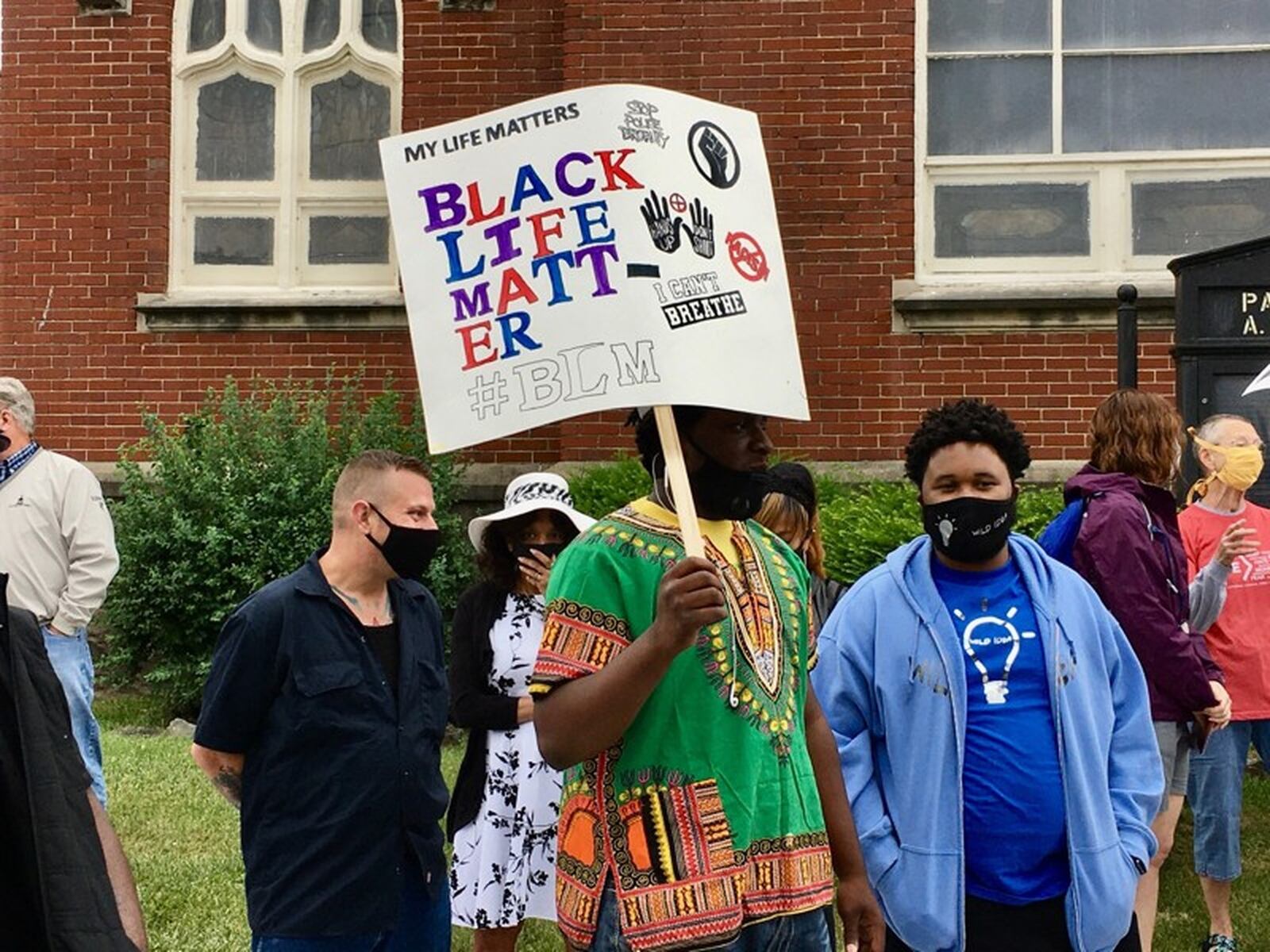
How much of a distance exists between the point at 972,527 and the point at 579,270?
1107 millimetres

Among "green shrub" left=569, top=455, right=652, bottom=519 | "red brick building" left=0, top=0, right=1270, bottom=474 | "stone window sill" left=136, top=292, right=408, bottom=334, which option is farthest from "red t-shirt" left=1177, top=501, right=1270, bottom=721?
"stone window sill" left=136, top=292, right=408, bottom=334

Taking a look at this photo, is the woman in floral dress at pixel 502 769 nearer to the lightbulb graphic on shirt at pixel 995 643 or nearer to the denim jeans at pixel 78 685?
the lightbulb graphic on shirt at pixel 995 643

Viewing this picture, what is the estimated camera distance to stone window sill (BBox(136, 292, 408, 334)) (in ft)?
Result: 38.4

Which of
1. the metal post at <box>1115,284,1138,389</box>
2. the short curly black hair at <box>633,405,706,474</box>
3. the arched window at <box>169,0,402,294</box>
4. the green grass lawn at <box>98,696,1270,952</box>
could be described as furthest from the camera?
the arched window at <box>169,0,402,294</box>

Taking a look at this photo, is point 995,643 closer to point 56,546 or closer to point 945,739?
point 945,739

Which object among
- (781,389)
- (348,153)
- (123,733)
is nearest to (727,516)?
(781,389)

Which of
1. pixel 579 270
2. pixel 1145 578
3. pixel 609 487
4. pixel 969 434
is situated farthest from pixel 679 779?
pixel 609 487

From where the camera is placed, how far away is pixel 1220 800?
643cm

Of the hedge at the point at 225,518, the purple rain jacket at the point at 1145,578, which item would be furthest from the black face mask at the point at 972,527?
the hedge at the point at 225,518

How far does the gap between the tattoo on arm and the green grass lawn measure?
80.5 inches

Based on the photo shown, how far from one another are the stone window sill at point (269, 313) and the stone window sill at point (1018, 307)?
352 cm

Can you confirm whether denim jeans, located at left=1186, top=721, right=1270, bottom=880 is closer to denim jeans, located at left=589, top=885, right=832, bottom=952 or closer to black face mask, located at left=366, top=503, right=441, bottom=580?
black face mask, located at left=366, top=503, right=441, bottom=580

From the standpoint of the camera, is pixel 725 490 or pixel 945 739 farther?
pixel 945 739

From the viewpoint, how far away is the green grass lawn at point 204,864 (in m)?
6.41
